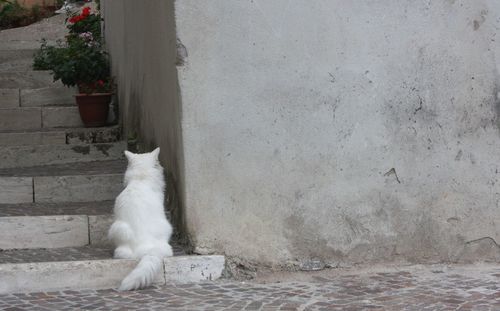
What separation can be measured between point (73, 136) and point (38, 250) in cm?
261

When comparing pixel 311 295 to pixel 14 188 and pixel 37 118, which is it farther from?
pixel 37 118

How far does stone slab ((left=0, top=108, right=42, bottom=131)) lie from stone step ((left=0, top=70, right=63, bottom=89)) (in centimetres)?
88

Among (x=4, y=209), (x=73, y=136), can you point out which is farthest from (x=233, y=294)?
(x=73, y=136)

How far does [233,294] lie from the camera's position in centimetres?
478

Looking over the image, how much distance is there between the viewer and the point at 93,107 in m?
8.34

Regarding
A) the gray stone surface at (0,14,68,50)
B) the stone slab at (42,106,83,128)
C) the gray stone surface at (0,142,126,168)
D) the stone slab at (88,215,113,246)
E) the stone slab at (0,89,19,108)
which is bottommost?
the stone slab at (88,215,113,246)

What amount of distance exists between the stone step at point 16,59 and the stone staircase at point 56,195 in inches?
8.4

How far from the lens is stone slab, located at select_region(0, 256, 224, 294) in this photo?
4.79 meters

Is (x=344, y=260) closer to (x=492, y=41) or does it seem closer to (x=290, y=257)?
(x=290, y=257)

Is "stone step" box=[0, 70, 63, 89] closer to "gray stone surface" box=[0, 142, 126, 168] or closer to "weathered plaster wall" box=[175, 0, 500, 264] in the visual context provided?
"gray stone surface" box=[0, 142, 126, 168]

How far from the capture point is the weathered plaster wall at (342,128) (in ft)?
17.1

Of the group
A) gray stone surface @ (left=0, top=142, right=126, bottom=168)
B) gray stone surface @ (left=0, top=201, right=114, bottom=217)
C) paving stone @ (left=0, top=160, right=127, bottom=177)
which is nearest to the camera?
gray stone surface @ (left=0, top=201, right=114, bottom=217)

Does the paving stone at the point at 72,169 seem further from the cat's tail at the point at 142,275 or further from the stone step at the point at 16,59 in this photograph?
the stone step at the point at 16,59

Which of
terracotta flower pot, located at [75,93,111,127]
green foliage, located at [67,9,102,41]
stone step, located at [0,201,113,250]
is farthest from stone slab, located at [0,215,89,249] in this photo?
green foliage, located at [67,9,102,41]
